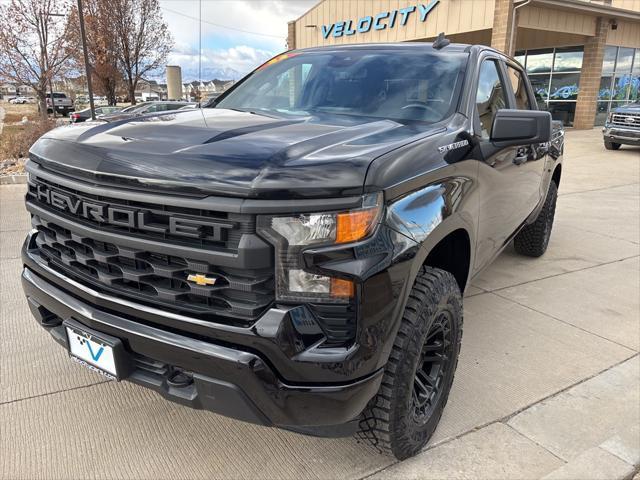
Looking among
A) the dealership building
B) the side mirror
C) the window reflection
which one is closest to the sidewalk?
the side mirror

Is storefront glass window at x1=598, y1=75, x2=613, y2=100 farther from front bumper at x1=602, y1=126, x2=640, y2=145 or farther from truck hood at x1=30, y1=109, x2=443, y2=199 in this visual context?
truck hood at x1=30, y1=109, x2=443, y2=199

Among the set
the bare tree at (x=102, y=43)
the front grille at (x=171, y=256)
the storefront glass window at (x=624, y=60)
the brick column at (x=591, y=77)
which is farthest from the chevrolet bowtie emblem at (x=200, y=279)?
the storefront glass window at (x=624, y=60)

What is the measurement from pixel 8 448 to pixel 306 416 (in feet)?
4.91

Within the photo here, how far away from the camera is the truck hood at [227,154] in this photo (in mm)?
1703

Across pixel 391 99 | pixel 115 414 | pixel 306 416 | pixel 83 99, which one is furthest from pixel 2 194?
pixel 83 99

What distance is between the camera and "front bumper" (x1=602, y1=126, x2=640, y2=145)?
550 inches

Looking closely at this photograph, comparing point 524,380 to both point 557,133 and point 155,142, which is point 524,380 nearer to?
point 155,142

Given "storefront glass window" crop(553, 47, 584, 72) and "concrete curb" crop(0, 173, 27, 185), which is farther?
"storefront glass window" crop(553, 47, 584, 72)

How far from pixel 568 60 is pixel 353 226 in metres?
22.5

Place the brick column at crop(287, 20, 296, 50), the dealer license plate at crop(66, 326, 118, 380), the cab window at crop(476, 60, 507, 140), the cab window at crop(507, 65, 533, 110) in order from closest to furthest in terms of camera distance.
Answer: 1. the dealer license plate at crop(66, 326, 118, 380)
2. the cab window at crop(476, 60, 507, 140)
3. the cab window at crop(507, 65, 533, 110)
4. the brick column at crop(287, 20, 296, 50)

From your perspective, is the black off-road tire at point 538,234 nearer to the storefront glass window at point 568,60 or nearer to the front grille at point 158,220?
the front grille at point 158,220

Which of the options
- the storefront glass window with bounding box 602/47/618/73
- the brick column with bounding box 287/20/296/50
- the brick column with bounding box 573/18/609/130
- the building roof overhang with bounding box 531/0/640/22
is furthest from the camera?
the brick column with bounding box 287/20/296/50

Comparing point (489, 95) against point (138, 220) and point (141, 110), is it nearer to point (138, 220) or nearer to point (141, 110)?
point (138, 220)

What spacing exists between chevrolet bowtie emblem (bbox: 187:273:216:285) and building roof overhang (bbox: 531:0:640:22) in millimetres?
16982
